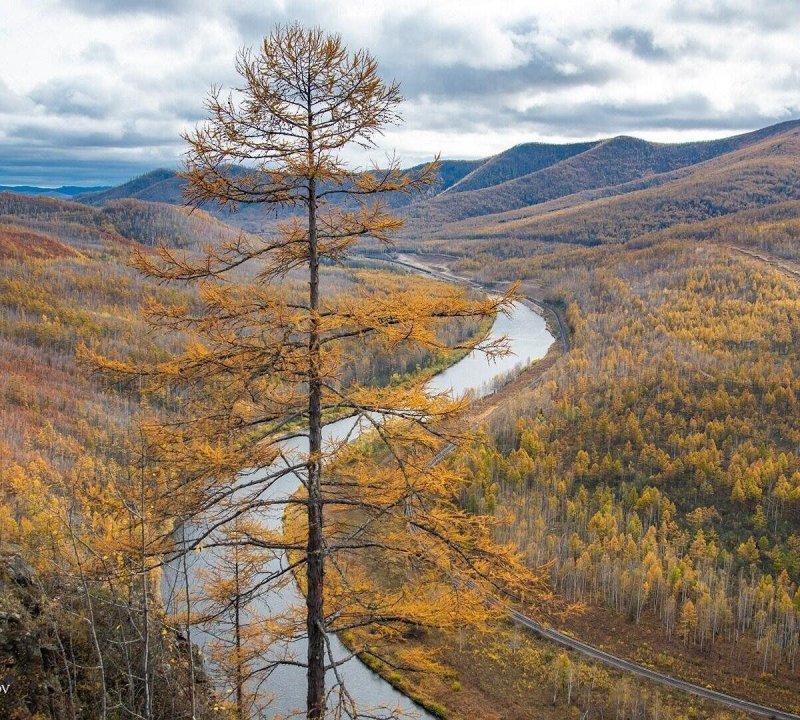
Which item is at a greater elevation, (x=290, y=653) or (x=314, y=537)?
(x=314, y=537)

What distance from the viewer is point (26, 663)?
1059 centimetres

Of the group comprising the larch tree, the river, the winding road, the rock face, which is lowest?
the winding road

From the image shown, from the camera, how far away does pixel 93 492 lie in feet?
34.3

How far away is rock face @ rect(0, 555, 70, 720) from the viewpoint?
9805mm

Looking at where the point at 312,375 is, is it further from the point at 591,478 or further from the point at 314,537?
the point at 591,478

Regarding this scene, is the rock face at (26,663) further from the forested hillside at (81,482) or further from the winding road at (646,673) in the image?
the winding road at (646,673)

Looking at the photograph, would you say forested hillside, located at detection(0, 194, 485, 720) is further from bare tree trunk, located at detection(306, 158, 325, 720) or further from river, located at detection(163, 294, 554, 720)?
river, located at detection(163, 294, 554, 720)

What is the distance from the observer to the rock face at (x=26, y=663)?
9805 millimetres

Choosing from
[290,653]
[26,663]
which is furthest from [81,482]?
[290,653]

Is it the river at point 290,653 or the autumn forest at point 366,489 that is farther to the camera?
the river at point 290,653

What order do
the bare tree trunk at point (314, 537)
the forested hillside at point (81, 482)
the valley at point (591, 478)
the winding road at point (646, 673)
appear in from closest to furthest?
the forested hillside at point (81, 482) < the bare tree trunk at point (314, 537) < the valley at point (591, 478) < the winding road at point (646, 673)

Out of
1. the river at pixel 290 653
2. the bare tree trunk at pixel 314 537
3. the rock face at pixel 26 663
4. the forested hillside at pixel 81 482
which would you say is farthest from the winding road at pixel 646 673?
the rock face at pixel 26 663

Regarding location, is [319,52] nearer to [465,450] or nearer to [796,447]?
[465,450]

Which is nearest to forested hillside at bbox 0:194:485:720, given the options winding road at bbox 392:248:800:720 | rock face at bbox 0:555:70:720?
rock face at bbox 0:555:70:720
